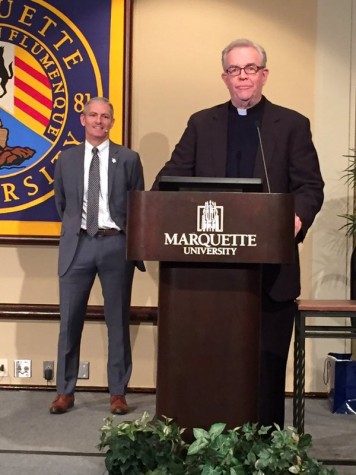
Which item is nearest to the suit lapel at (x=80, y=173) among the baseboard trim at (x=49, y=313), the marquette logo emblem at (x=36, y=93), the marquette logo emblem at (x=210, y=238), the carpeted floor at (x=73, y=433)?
the marquette logo emblem at (x=36, y=93)

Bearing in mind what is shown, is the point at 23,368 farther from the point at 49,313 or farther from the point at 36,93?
the point at 36,93

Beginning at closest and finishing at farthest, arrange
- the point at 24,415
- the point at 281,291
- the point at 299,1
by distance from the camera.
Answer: the point at 281,291
the point at 24,415
the point at 299,1

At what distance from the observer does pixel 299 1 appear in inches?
180

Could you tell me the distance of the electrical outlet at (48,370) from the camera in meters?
4.62

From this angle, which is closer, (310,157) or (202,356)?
(202,356)

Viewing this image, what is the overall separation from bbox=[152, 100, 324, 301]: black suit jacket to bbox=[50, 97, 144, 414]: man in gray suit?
4.70 feet

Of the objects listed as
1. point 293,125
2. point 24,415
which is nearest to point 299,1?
point 293,125

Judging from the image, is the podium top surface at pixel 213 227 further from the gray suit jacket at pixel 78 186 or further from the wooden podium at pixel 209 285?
the gray suit jacket at pixel 78 186

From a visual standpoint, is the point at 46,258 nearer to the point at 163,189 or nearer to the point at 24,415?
the point at 24,415

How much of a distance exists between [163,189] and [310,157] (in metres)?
0.68

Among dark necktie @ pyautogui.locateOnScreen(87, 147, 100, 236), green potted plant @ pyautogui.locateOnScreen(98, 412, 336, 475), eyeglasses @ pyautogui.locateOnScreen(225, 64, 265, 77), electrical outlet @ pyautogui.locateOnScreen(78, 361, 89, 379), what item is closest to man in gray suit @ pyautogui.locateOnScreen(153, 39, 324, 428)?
eyeglasses @ pyautogui.locateOnScreen(225, 64, 265, 77)

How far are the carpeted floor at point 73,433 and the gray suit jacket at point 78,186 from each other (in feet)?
2.72

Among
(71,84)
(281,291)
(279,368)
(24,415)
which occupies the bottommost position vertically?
(24,415)

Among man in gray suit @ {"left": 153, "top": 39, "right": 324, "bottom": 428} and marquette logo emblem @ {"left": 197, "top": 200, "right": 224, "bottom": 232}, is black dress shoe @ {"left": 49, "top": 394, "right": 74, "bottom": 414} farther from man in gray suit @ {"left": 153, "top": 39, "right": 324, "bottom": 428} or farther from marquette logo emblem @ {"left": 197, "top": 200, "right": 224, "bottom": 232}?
marquette logo emblem @ {"left": 197, "top": 200, "right": 224, "bottom": 232}
